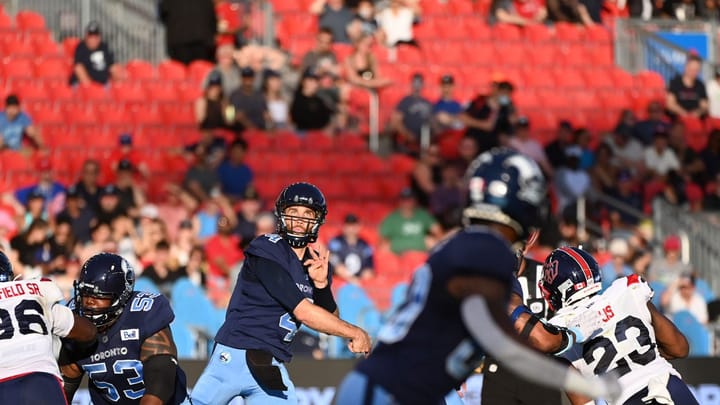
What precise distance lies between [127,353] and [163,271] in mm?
6663

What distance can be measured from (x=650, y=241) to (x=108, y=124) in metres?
7.45

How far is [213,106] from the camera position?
18.2 meters

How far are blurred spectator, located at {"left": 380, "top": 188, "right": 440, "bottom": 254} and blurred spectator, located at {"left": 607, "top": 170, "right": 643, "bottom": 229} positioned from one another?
280cm

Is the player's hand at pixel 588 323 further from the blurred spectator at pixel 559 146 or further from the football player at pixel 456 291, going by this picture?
the blurred spectator at pixel 559 146

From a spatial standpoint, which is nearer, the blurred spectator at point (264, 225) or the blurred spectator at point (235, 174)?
the blurred spectator at point (264, 225)

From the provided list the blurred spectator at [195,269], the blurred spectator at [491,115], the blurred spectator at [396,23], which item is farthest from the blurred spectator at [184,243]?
the blurred spectator at [396,23]

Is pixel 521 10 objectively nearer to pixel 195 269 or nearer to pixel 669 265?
pixel 669 265

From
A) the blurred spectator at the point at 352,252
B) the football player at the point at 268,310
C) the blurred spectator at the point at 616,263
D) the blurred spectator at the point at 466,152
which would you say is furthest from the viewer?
the blurred spectator at the point at 466,152

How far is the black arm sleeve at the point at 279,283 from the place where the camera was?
7.72 m

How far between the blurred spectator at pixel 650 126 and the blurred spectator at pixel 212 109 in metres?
5.64

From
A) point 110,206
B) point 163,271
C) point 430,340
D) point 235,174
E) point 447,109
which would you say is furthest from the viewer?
point 447,109

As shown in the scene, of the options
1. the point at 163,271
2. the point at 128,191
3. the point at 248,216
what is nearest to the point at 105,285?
the point at 163,271

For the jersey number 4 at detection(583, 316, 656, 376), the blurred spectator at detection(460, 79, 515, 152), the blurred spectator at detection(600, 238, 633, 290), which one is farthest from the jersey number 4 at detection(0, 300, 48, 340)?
the blurred spectator at detection(460, 79, 515, 152)

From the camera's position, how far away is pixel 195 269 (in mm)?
14719
